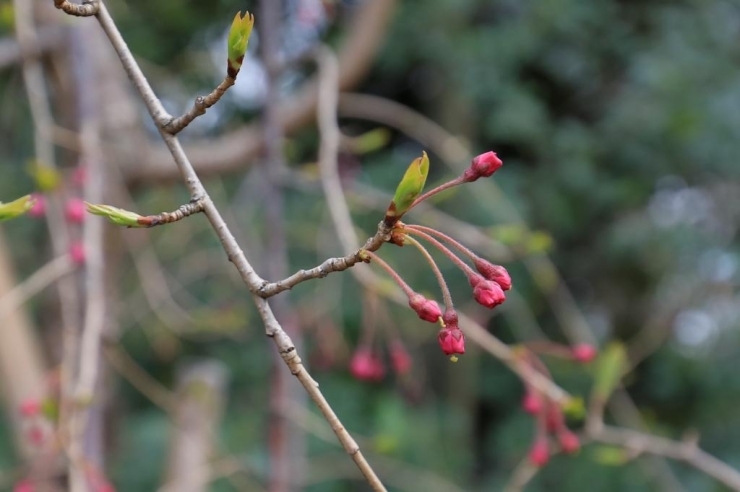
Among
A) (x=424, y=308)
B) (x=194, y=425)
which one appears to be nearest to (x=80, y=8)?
(x=424, y=308)

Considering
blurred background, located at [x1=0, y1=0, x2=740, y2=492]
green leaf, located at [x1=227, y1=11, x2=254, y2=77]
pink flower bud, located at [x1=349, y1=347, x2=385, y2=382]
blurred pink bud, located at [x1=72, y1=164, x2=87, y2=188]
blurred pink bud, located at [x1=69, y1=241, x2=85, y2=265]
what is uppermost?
blurred background, located at [x1=0, y1=0, x2=740, y2=492]

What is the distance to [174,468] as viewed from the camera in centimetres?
114

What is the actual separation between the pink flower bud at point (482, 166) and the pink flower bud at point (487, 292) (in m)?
0.04

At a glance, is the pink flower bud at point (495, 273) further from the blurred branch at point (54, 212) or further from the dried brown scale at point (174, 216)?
the blurred branch at point (54, 212)

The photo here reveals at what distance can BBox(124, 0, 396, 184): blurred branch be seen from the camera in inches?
46.1

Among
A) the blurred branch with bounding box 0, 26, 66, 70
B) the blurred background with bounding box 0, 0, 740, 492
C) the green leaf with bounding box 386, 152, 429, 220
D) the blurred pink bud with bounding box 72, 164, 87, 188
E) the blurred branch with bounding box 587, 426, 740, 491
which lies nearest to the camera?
the green leaf with bounding box 386, 152, 429, 220

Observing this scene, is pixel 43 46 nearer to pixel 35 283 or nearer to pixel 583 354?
pixel 35 283

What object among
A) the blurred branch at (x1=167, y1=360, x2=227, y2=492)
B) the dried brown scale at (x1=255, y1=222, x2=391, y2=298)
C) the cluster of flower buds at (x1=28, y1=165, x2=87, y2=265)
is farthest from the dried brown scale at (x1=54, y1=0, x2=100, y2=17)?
the blurred branch at (x1=167, y1=360, x2=227, y2=492)

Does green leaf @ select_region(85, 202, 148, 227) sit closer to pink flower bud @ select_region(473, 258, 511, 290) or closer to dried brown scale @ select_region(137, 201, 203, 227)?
dried brown scale @ select_region(137, 201, 203, 227)

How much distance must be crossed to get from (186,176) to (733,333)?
7.45 ft

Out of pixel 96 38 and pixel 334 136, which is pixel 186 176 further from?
pixel 96 38

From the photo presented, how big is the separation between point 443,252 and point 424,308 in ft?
Answer: 0.09

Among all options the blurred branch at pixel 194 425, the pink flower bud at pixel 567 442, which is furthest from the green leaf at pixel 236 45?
→ the blurred branch at pixel 194 425

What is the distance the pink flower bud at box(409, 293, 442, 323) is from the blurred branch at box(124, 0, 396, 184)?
2.95 feet
